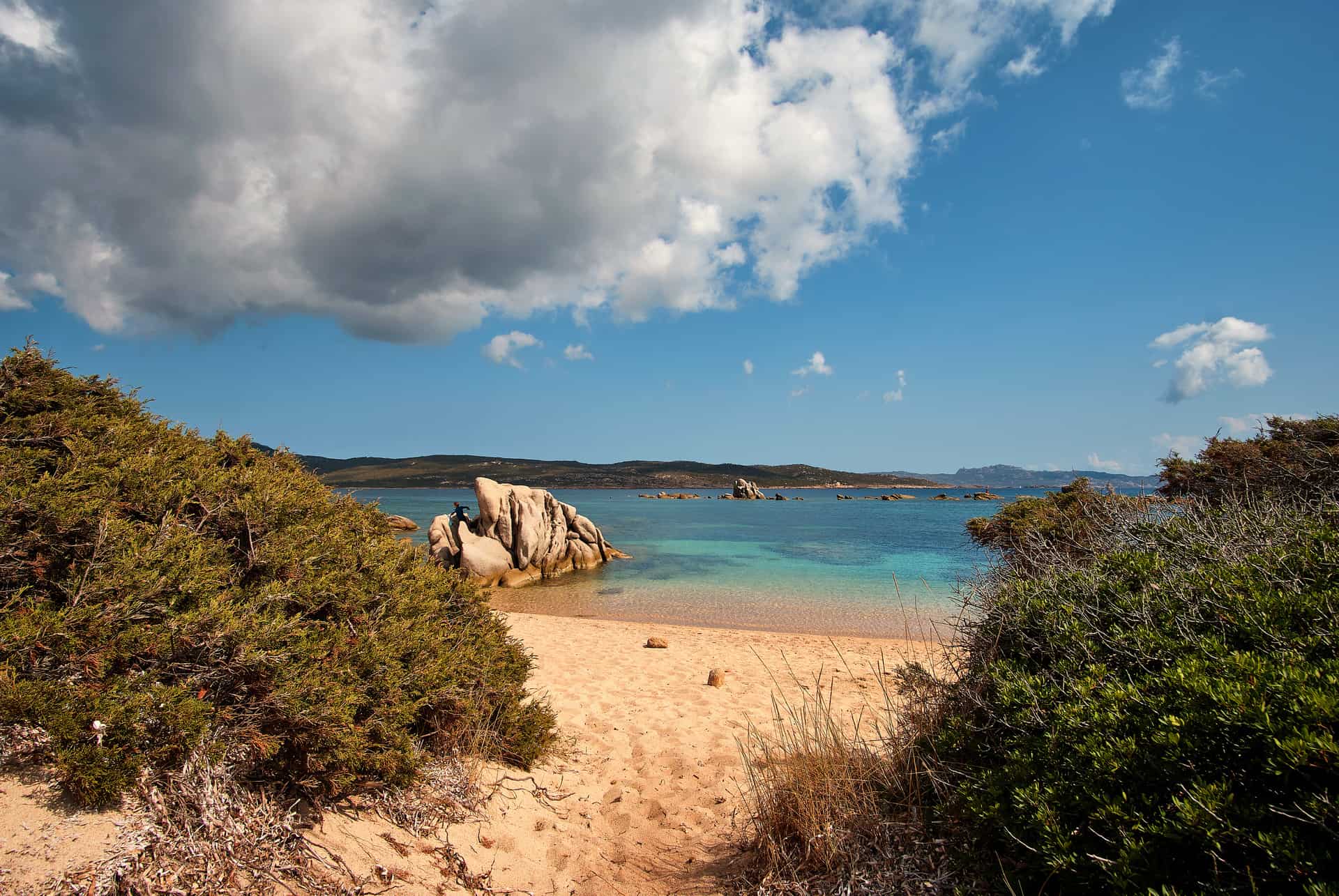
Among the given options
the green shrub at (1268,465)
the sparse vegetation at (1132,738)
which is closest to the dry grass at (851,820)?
the sparse vegetation at (1132,738)

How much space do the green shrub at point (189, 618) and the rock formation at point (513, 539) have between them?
19.3m

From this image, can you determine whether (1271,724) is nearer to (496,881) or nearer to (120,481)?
(496,881)

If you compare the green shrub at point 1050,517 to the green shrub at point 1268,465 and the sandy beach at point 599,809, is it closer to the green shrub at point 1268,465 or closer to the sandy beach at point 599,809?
the green shrub at point 1268,465

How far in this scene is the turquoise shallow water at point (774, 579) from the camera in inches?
709

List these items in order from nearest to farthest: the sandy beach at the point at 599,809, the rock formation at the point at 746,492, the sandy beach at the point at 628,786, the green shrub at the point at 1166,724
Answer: the green shrub at the point at 1166,724
the sandy beach at the point at 599,809
the sandy beach at the point at 628,786
the rock formation at the point at 746,492

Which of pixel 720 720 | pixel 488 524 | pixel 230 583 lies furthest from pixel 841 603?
pixel 230 583

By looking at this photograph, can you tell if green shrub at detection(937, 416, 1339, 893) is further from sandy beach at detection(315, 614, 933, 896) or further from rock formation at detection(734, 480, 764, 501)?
rock formation at detection(734, 480, 764, 501)

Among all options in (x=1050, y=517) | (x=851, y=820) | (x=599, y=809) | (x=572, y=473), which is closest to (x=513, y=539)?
(x=1050, y=517)

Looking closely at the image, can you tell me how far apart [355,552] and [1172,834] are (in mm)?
5134

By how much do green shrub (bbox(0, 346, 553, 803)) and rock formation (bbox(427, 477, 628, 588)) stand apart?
1928 cm

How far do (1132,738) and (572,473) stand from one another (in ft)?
555

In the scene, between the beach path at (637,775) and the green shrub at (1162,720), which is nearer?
A: the green shrub at (1162,720)

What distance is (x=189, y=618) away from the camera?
132 inches

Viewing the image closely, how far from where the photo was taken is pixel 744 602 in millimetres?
20250
